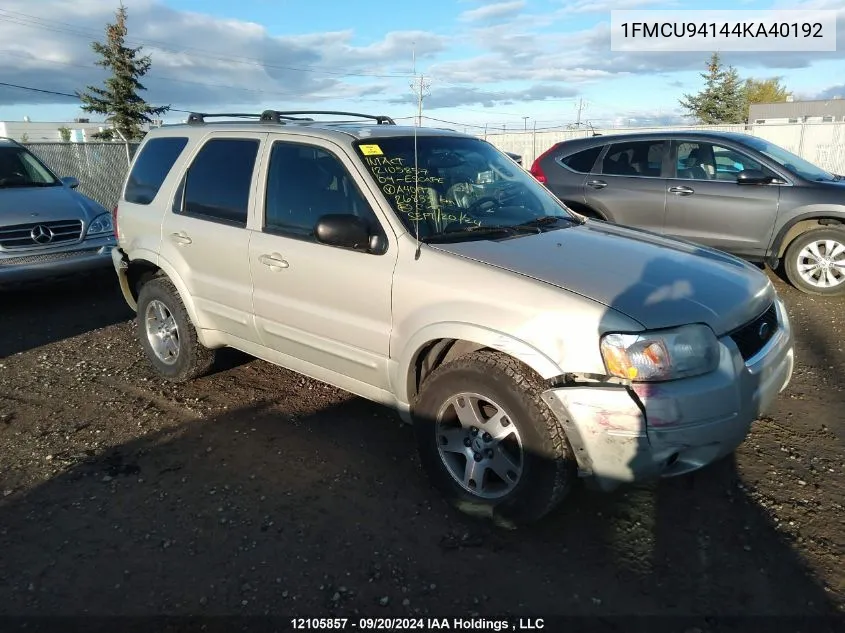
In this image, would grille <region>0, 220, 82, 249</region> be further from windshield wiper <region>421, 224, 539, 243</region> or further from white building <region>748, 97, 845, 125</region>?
white building <region>748, 97, 845, 125</region>

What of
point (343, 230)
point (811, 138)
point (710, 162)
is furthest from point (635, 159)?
point (811, 138)

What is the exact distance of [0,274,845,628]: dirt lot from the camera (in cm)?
267

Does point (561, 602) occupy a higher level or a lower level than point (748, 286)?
lower

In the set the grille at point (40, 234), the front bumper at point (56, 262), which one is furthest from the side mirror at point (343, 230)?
the grille at point (40, 234)

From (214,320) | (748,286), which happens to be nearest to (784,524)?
(748,286)

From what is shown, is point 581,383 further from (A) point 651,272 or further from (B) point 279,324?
(B) point 279,324

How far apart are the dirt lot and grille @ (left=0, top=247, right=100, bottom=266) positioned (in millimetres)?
2791

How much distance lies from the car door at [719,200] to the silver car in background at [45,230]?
6484 millimetres

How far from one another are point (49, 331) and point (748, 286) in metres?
6.19

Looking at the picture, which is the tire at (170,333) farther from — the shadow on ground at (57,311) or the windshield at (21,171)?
the windshield at (21,171)

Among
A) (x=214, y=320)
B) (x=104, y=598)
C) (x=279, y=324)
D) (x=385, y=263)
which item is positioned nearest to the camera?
(x=104, y=598)

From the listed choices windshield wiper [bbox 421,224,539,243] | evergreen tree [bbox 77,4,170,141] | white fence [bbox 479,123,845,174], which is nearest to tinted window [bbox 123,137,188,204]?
windshield wiper [bbox 421,224,539,243]

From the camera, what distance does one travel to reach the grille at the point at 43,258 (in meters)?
6.75

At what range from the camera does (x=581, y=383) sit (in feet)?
8.87
